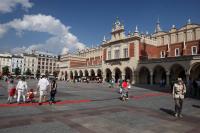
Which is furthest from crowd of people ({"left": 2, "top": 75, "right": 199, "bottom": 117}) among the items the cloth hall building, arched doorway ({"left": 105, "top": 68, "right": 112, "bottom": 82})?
arched doorway ({"left": 105, "top": 68, "right": 112, "bottom": 82})

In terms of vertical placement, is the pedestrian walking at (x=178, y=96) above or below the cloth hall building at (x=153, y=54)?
below

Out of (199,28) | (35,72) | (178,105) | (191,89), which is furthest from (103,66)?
(35,72)

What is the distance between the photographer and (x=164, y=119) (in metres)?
8.44

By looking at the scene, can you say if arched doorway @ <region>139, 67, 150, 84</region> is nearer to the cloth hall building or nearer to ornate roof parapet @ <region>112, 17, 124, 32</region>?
the cloth hall building

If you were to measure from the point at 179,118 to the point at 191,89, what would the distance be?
48.6ft

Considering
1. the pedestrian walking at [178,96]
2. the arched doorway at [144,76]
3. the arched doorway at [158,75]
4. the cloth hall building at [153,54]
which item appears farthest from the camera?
the arched doorway at [144,76]

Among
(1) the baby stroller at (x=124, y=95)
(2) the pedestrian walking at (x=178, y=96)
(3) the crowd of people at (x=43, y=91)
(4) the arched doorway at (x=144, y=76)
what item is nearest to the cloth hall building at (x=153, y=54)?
(4) the arched doorway at (x=144, y=76)

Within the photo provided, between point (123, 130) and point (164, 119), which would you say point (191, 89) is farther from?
point (123, 130)

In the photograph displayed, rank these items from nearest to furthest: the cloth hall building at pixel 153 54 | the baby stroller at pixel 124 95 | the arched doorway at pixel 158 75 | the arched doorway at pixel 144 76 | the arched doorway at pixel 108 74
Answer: the baby stroller at pixel 124 95
the cloth hall building at pixel 153 54
the arched doorway at pixel 158 75
the arched doorway at pixel 144 76
the arched doorway at pixel 108 74

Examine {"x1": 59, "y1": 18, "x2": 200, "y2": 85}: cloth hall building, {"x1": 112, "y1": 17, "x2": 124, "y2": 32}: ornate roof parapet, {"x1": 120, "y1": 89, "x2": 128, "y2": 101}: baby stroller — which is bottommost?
{"x1": 120, "y1": 89, "x2": 128, "y2": 101}: baby stroller

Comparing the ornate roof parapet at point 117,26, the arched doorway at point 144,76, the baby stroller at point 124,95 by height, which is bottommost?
the baby stroller at point 124,95

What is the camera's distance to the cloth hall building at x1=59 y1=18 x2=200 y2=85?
3522cm

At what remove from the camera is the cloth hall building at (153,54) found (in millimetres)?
35219

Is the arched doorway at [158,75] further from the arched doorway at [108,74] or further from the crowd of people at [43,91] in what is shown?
the crowd of people at [43,91]
